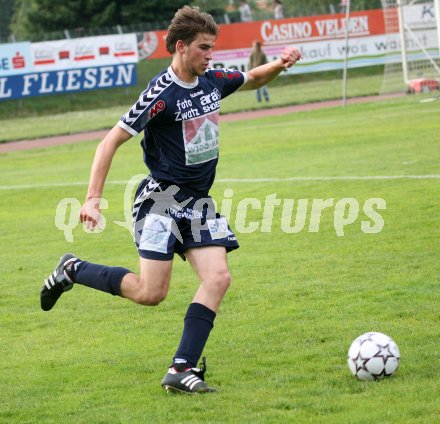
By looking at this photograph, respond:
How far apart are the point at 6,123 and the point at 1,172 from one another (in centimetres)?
1490

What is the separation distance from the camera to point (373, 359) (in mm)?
5512

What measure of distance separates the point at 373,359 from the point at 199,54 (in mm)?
2011

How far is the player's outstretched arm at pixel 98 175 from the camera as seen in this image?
18.5 ft

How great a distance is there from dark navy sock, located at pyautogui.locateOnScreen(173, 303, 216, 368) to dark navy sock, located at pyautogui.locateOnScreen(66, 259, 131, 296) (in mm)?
541

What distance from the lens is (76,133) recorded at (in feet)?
94.1

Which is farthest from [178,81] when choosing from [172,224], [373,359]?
[373,359]

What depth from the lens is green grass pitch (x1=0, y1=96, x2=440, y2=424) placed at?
5.37 metres

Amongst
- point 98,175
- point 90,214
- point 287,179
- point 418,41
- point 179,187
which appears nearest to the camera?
point 90,214

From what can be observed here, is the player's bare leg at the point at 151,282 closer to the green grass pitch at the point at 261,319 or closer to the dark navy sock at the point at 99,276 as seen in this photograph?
the dark navy sock at the point at 99,276

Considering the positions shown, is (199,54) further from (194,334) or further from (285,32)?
(285,32)

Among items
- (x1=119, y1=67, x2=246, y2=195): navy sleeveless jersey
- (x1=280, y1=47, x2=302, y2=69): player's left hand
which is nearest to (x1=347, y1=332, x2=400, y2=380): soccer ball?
(x1=119, y1=67, x2=246, y2=195): navy sleeveless jersey

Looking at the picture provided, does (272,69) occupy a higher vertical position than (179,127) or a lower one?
higher

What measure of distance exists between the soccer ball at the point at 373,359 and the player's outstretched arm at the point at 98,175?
5.39 feet

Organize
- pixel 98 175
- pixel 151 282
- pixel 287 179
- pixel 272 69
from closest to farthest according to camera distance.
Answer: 1. pixel 98 175
2. pixel 151 282
3. pixel 272 69
4. pixel 287 179
